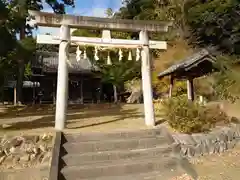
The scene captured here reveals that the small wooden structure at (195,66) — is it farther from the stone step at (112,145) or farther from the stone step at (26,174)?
the stone step at (26,174)

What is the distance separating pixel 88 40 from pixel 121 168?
16.2ft

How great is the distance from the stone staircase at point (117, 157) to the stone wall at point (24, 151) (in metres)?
0.72

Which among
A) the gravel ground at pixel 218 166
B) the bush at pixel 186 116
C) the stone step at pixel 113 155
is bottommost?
the gravel ground at pixel 218 166

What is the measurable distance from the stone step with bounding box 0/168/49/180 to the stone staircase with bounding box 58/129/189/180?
0.82 meters

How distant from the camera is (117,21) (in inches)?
402

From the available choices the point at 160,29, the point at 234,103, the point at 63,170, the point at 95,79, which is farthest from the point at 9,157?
the point at 95,79

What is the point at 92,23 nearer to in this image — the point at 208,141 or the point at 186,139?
the point at 186,139

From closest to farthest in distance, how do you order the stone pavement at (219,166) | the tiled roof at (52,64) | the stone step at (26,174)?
1. the stone pavement at (219,166)
2. the stone step at (26,174)
3. the tiled roof at (52,64)

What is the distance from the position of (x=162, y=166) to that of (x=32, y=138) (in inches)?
146

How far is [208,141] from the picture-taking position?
8.57 m

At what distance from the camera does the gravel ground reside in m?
6.66

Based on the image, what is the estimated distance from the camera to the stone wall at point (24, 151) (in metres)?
7.69

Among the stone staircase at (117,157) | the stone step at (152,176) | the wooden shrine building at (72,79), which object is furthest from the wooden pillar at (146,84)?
the wooden shrine building at (72,79)

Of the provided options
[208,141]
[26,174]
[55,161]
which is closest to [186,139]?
[208,141]
